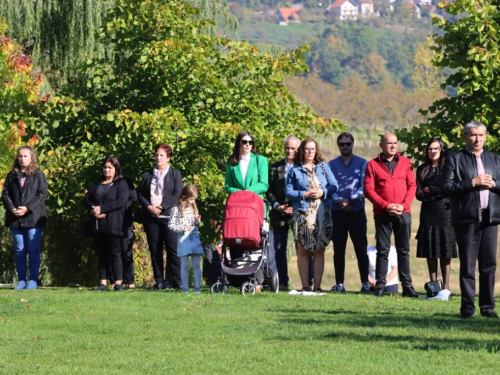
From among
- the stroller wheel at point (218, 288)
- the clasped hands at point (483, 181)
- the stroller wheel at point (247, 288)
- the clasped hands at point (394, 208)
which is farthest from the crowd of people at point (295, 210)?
the clasped hands at point (483, 181)

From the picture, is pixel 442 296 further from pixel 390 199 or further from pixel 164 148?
pixel 164 148

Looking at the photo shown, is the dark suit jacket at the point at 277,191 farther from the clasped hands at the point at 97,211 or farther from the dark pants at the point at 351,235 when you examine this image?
the clasped hands at the point at 97,211

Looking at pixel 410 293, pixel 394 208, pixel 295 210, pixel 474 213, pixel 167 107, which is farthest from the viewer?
pixel 167 107

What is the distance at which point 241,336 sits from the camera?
10328 millimetres

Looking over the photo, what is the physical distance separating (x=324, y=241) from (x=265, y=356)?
634 centimetres

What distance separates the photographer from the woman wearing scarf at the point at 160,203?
16469 millimetres

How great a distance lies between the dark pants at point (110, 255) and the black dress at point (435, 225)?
4678mm

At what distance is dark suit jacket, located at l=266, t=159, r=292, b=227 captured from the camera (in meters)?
16.1

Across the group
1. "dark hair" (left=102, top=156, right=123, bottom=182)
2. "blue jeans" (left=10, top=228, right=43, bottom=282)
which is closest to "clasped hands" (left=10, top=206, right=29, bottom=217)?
"blue jeans" (left=10, top=228, right=43, bottom=282)

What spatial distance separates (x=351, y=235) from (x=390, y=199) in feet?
4.08

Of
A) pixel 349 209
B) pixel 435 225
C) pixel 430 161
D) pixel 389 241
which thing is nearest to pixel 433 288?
pixel 389 241

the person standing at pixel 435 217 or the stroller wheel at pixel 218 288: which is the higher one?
the person standing at pixel 435 217

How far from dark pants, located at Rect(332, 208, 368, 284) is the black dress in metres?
0.92

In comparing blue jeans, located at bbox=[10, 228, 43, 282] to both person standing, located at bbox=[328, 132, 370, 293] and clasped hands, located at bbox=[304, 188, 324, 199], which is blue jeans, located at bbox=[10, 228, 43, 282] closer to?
clasped hands, located at bbox=[304, 188, 324, 199]
